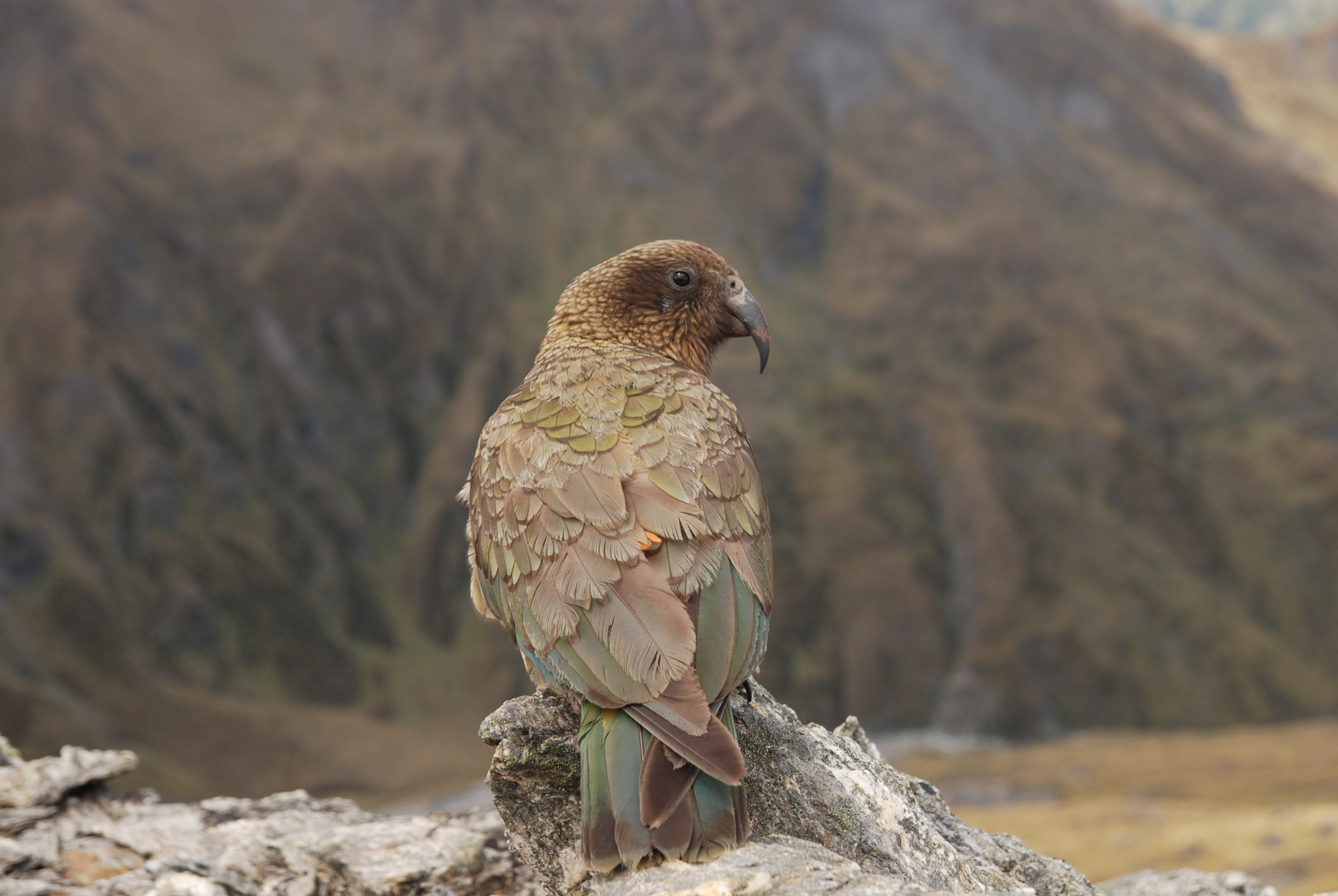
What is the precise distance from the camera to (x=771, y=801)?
6.84 meters

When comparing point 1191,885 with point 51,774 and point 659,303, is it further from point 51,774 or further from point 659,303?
point 51,774

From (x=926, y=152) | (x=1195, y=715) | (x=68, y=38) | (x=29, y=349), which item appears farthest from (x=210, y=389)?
(x=1195, y=715)

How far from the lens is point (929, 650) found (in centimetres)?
13100

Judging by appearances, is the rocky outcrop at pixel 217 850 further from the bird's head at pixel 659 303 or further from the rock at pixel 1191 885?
the rock at pixel 1191 885

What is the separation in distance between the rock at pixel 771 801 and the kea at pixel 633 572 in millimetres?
646

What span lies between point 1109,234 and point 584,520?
186078mm

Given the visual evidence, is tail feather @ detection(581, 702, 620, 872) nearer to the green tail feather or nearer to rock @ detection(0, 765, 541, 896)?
the green tail feather

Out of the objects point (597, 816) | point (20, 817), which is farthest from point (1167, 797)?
point (597, 816)

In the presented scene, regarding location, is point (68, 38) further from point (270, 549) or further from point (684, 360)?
point (684, 360)

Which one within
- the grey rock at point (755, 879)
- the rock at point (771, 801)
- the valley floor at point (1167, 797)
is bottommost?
the grey rock at point (755, 879)

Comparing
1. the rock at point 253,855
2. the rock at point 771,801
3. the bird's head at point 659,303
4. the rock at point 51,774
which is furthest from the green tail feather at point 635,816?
the rock at point 51,774

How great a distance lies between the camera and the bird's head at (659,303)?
28.9 ft

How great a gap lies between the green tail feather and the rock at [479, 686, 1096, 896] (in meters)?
1.14

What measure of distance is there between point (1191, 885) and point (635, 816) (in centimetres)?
619
